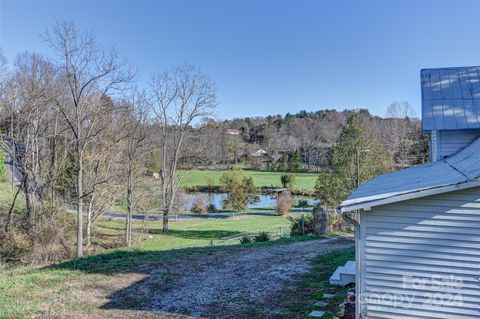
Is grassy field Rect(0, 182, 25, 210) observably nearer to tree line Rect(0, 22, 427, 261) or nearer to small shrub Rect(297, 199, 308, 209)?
tree line Rect(0, 22, 427, 261)

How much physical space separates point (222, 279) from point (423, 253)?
15.8ft

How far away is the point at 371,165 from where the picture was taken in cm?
1998

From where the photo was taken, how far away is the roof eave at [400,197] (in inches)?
201

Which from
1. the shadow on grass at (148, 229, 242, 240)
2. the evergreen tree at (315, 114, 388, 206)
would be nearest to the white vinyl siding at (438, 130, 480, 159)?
the evergreen tree at (315, 114, 388, 206)

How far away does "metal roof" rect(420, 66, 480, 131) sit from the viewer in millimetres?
9281

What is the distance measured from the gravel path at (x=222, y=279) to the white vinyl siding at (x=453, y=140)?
4.52 metres

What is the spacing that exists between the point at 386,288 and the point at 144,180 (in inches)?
797

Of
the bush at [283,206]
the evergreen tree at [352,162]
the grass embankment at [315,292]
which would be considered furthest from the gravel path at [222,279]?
the bush at [283,206]

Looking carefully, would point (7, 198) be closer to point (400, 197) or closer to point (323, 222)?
point (323, 222)

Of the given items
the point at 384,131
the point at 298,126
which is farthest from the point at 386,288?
the point at 298,126

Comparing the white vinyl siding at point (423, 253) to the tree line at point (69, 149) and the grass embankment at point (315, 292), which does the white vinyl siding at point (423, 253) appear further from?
the tree line at point (69, 149)

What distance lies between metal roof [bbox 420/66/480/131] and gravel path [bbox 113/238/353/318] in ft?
16.4

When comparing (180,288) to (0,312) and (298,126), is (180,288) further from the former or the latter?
(298,126)

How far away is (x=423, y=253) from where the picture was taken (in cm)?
543
